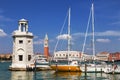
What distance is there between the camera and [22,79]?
46188 millimetres

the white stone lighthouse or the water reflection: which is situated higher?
the white stone lighthouse

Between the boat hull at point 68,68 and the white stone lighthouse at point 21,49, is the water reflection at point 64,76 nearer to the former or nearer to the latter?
the boat hull at point 68,68

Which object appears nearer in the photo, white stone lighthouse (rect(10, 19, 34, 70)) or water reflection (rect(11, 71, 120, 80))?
water reflection (rect(11, 71, 120, 80))

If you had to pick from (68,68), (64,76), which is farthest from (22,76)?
(68,68)

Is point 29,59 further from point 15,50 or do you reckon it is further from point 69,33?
point 69,33

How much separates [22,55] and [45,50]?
7796 cm

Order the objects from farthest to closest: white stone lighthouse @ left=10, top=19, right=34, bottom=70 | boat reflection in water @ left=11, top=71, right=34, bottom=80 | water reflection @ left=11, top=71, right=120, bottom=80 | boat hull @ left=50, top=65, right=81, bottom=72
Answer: white stone lighthouse @ left=10, top=19, right=34, bottom=70, boat hull @ left=50, top=65, right=81, bottom=72, water reflection @ left=11, top=71, right=120, bottom=80, boat reflection in water @ left=11, top=71, right=34, bottom=80

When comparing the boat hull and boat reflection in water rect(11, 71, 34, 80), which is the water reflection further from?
the boat hull

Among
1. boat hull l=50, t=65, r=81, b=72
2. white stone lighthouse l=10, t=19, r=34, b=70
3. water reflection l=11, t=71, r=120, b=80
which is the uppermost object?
white stone lighthouse l=10, t=19, r=34, b=70

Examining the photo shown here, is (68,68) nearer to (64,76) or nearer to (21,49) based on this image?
(64,76)

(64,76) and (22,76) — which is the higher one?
(22,76)

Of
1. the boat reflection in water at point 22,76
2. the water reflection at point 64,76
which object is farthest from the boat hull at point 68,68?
the boat reflection in water at point 22,76

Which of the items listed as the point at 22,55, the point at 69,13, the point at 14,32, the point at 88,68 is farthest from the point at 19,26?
the point at 88,68

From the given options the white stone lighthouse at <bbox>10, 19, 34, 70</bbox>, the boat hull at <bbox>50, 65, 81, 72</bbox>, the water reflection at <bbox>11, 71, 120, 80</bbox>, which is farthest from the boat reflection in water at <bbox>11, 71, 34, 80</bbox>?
the white stone lighthouse at <bbox>10, 19, 34, 70</bbox>
